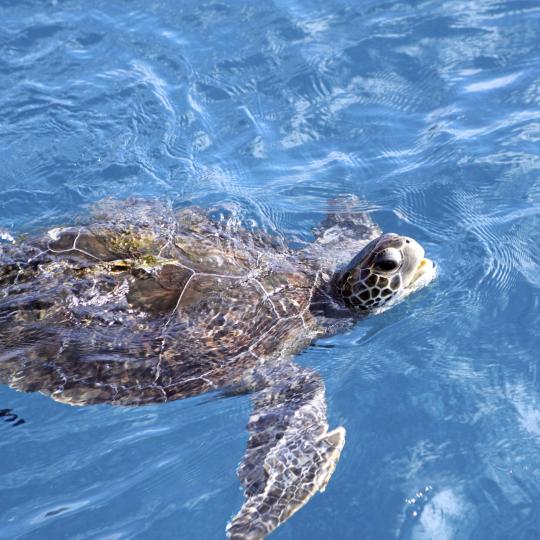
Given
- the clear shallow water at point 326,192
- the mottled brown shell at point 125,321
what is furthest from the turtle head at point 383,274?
the mottled brown shell at point 125,321

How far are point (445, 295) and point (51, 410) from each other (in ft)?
10.5

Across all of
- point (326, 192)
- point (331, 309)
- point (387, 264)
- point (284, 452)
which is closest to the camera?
point (284, 452)

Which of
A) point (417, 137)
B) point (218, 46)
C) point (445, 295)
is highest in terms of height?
point (218, 46)

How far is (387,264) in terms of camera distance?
5.34 meters

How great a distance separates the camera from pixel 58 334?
4.83m

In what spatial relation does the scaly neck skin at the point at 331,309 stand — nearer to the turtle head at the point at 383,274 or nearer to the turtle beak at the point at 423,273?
the turtle head at the point at 383,274

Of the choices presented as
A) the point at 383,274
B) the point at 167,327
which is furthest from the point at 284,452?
the point at 383,274

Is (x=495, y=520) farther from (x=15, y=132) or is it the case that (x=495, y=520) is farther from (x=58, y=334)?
(x=15, y=132)

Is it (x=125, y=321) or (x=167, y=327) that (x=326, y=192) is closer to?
(x=167, y=327)

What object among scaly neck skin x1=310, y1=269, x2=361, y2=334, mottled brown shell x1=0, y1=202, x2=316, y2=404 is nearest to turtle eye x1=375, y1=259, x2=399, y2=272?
scaly neck skin x1=310, y1=269, x2=361, y2=334

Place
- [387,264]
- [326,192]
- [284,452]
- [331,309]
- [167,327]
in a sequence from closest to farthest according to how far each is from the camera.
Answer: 1. [284,452]
2. [167,327]
3. [387,264]
4. [331,309]
5. [326,192]

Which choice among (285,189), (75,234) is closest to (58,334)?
(75,234)

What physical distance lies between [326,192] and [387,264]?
1.69m

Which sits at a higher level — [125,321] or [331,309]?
[125,321]
